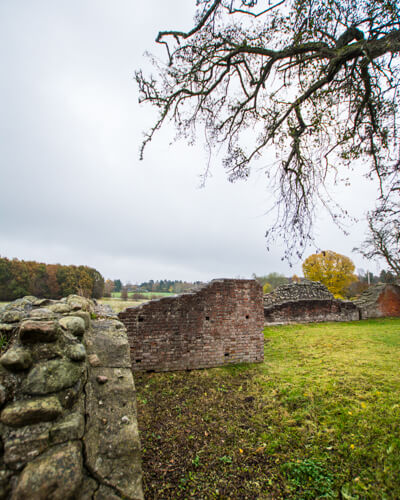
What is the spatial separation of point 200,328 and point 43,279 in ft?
91.3

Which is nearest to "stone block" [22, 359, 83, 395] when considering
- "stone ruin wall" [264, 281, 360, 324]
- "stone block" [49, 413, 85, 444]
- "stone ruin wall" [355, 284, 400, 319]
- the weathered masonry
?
"stone block" [49, 413, 85, 444]

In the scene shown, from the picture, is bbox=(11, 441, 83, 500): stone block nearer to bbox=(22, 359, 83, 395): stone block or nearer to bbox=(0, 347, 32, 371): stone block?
bbox=(22, 359, 83, 395): stone block

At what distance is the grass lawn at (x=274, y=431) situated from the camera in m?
2.53

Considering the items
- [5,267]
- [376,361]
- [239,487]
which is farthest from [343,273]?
[5,267]

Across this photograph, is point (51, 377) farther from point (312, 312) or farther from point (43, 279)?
point (43, 279)

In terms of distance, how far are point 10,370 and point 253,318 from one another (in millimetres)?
5926

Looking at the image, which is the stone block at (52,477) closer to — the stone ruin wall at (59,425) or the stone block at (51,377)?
the stone ruin wall at (59,425)

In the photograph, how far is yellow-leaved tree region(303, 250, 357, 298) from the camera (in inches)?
1369

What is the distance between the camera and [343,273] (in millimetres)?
35375

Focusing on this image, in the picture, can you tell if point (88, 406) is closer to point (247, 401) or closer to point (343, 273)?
point (247, 401)

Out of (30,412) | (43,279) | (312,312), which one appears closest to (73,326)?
(30,412)

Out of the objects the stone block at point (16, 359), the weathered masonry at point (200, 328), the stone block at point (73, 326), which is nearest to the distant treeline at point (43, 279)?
the weathered masonry at point (200, 328)

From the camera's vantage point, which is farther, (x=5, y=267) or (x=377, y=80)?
(x=5, y=267)

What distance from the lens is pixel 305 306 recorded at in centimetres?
1340
